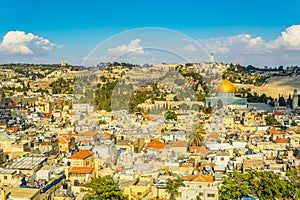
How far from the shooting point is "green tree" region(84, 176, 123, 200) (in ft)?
16.7

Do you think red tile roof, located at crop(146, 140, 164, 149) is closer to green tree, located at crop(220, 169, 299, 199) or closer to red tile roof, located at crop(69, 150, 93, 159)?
red tile roof, located at crop(69, 150, 93, 159)

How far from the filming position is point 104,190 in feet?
16.8

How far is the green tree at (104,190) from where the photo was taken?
16.7ft

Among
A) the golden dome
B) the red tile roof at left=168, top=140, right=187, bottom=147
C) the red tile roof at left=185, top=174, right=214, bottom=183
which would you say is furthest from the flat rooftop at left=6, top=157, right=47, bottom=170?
the golden dome

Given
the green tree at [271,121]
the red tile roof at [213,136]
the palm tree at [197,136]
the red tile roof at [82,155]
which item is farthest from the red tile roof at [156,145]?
the green tree at [271,121]

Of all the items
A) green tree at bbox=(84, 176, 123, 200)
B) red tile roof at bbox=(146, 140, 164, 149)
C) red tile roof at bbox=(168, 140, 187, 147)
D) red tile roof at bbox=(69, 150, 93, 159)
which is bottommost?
green tree at bbox=(84, 176, 123, 200)

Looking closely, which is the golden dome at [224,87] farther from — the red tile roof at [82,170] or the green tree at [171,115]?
the red tile roof at [82,170]

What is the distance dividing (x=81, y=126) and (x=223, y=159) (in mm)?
4558

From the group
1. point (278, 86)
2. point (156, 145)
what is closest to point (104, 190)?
→ point (156, 145)

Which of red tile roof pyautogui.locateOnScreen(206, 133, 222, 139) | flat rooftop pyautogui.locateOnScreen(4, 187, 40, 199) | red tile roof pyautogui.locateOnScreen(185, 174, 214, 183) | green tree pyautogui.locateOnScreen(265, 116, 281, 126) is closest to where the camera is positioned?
flat rooftop pyautogui.locateOnScreen(4, 187, 40, 199)

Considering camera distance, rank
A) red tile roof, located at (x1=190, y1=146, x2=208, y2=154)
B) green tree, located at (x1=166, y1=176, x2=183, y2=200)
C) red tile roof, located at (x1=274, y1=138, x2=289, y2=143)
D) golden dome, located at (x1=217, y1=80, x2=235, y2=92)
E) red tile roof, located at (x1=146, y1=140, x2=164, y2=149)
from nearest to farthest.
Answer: green tree, located at (x1=166, y1=176, x2=183, y2=200)
red tile roof, located at (x1=190, y1=146, x2=208, y2=154)
red tile roof, located at (x1=146, y1=140, x2=164, y2=149)
red tile roof, located at (x1=274, y1=138, x2=289, y2=143)
golden dome, located at (x1=217, y1=80, x2=235, y2=92)

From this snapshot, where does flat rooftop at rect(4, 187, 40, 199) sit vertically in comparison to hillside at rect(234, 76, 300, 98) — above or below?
below

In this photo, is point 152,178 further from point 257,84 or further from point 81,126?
point 257,84

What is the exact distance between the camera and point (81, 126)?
1040 centimetres
